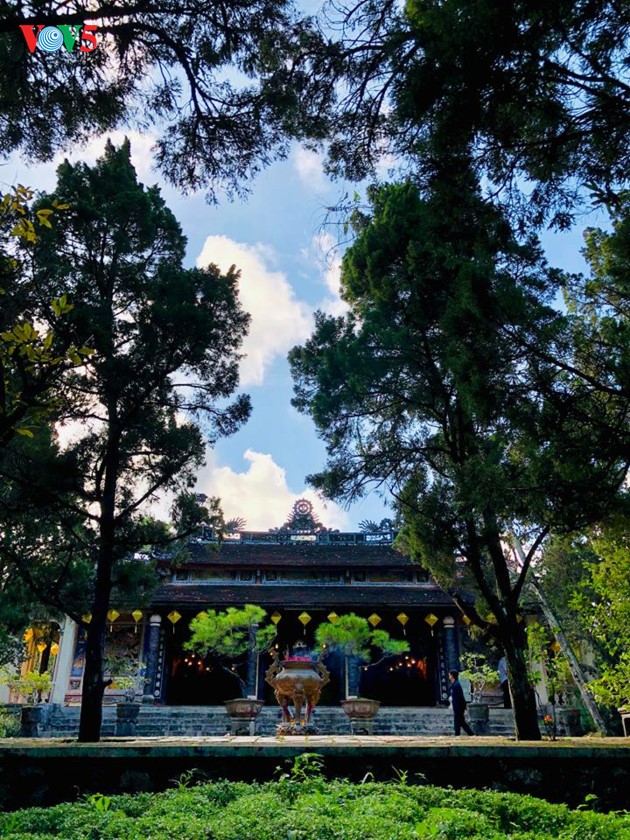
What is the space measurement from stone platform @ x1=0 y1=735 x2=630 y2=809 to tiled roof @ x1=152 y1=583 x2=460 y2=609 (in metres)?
→ 13.3

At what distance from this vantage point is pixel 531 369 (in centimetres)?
520

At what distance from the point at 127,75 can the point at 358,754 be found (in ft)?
18.5

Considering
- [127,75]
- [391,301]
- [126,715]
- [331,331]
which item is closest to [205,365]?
[331,331]

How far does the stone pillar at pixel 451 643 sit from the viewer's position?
18602 mm

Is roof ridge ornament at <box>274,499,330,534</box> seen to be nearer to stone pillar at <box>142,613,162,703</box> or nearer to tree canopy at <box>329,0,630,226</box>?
stone pillar at <box>142,613,162,703</box>

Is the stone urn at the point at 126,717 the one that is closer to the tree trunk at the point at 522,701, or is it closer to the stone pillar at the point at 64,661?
the stone pillar at the point at 64,661

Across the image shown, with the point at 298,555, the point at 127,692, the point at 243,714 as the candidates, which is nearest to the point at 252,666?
the point at 127,692

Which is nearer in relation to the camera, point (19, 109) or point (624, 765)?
point (19, 109)

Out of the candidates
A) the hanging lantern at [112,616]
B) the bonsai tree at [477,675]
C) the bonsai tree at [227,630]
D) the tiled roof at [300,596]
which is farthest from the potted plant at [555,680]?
the hanging lantern at [112,616]

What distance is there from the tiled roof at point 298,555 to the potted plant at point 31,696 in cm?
550

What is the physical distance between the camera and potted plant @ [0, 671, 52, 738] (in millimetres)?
13953

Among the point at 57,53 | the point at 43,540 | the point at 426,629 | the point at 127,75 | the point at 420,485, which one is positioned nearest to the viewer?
the point at 57,53

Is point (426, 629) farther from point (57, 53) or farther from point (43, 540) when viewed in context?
point (57, 53)

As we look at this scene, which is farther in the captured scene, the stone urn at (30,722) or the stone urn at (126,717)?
the stone urn at (30,722)
